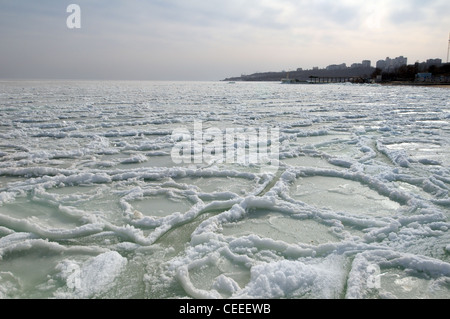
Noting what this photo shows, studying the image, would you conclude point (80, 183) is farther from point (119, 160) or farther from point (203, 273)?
point (203, 273)

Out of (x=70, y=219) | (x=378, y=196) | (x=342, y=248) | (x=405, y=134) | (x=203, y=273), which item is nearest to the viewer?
(x=203, y=273)

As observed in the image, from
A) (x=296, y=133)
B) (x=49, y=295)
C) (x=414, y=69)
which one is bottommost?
(x=49, y=295)

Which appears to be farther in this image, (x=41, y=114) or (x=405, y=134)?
(x=41, y=114)

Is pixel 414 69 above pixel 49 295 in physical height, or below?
above

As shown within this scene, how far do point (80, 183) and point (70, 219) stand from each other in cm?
125

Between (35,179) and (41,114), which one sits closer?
(35,179)

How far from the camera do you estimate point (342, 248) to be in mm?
2545

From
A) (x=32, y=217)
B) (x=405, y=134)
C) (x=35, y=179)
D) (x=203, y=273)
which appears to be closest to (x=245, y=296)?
(x=203, y=273)

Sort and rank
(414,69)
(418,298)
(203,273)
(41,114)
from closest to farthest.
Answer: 1. (418,298)
2. (203,273)
3. (41,114)
4. (414,69)

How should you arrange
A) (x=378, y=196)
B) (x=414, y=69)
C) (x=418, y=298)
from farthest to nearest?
(x=414, y=69)
(x=378, y=196)
(x=418, y=298)

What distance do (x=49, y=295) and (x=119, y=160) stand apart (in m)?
3.67

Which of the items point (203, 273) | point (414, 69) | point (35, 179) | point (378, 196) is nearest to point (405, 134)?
point (378, 196)

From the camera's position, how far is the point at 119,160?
215 inches

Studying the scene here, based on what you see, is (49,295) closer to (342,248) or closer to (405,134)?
(342,248)
